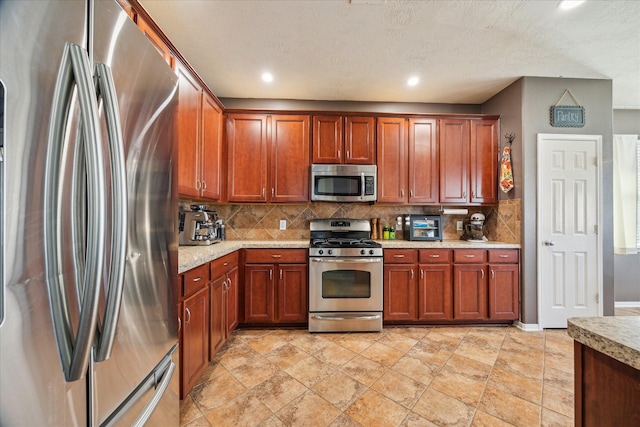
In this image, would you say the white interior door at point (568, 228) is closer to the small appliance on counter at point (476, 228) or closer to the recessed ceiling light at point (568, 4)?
the small appliance on counter at point (476, 228)

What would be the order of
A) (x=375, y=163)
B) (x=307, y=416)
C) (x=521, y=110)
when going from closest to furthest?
(x=307, y=416)
(x=521, y=110)
(x=375, y=163)

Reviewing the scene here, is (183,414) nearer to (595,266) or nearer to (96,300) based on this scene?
(96,300)

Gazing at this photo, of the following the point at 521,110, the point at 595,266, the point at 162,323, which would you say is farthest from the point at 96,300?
the point at 595,266

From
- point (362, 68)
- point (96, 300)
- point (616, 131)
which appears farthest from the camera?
point (616, 131)

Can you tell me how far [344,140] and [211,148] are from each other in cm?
150

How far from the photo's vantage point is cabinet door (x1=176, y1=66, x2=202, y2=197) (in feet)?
6.51

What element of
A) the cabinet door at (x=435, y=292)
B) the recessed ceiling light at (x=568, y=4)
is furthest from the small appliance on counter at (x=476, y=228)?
the recessed ceiling light at (x=568, y=4)

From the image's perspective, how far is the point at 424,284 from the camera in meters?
2.81

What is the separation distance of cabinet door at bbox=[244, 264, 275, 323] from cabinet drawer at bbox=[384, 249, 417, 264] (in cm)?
127

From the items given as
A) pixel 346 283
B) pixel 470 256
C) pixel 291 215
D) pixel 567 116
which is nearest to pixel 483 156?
pixel 567 116

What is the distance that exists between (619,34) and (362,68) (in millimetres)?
2137

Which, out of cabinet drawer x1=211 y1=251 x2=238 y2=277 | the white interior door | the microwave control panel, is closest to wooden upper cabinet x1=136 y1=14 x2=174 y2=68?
cabinet drawer x1=211 y1=251 x2=238 y2=277

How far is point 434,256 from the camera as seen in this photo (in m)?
2.82

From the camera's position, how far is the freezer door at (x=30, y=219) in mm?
464
